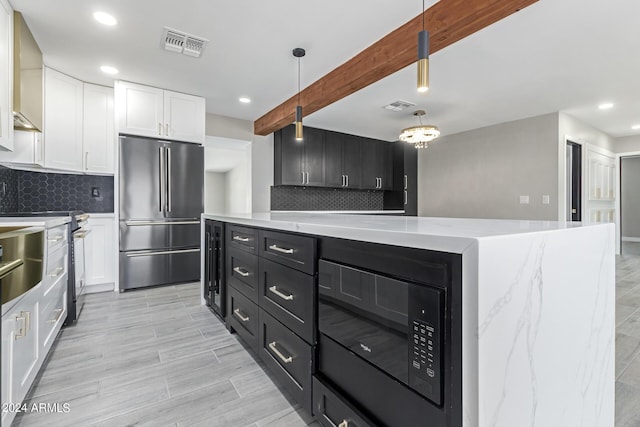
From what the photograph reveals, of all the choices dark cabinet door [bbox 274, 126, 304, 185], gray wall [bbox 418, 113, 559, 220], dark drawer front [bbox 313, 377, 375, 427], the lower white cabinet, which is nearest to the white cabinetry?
the lower white cabinet

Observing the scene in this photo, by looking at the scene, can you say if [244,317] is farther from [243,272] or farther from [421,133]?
[421,133]

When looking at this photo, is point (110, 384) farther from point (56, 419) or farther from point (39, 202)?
point (39, 202)

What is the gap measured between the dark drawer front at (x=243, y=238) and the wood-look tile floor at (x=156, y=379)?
707mm

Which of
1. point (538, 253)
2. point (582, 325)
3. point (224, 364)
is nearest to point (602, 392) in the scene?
point (582, 325)

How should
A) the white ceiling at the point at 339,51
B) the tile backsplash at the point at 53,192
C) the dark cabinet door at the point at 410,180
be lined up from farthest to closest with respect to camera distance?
the dark cabinet door at the point at 410,180 < the tile backsplash at the point at 53,192 < the white ceiling at the point at 339,51

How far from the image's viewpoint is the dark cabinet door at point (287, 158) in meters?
5.09

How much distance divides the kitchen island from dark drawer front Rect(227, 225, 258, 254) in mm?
495

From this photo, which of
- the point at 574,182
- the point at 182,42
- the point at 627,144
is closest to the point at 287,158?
the point at 182,42

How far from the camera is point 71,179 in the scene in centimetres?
353

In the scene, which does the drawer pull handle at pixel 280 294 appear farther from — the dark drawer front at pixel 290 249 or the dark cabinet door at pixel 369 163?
the dark cabinet door at pixel 369 163

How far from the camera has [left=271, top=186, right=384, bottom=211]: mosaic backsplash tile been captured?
537 centimetres

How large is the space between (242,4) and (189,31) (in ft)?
2.08

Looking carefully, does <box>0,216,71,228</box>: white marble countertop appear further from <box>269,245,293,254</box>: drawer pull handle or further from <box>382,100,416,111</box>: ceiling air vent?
<box>382,100,416,111</box>: ceiling air vent

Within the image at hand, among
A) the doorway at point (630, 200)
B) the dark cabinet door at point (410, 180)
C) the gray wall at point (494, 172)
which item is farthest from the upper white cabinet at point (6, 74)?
the doorway at point (630, 200)
